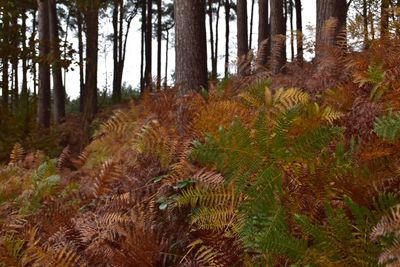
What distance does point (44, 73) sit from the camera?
50.3ft

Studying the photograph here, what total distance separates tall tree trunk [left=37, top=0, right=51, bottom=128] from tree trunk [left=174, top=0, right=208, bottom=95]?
7.49 metres

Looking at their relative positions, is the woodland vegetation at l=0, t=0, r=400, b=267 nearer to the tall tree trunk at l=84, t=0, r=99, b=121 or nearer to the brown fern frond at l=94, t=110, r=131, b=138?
the brown fern frond at l=94, t=110, r=131, b=138

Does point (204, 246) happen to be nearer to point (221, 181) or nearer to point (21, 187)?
point (221, 181)

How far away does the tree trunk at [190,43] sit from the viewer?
7.40 meters

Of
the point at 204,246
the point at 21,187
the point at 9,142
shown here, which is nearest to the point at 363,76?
the point at 204,246

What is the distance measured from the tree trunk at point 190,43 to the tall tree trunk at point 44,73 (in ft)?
24.6

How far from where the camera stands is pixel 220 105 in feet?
13.9

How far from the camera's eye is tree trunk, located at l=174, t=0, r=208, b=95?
24.3 ft

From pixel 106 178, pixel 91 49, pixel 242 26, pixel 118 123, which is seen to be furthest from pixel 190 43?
pixel 242 26

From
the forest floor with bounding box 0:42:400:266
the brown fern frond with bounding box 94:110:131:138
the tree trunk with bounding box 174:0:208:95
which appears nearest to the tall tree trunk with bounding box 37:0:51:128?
the tree trunk with bounding box 174:0:208:95

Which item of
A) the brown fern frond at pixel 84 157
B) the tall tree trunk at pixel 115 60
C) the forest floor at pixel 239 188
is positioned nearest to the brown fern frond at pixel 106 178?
the forest floor at pixel 239 188

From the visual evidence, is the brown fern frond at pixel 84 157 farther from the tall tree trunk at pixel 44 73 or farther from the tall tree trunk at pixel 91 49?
the tall tree trunk at pixel 44 73

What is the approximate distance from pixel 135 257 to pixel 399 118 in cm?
162

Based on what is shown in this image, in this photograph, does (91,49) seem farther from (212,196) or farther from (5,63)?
(212,196)
